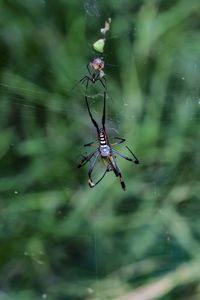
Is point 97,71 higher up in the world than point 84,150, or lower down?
higher up

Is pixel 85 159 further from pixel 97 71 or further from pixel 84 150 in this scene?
pixel 97 71

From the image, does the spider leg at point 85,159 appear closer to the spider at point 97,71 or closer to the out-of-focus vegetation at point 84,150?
the out-of-focus vegetation at point 84,150

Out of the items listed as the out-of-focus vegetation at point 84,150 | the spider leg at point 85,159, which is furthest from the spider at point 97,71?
the spider leg at point 85,159

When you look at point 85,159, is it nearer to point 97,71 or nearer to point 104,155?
point 104,155

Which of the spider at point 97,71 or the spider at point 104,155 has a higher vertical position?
the spider at point 97,71

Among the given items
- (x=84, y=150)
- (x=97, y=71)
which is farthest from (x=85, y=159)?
(x=97, y=71)

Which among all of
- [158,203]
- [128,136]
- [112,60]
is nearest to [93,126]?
[128,136]

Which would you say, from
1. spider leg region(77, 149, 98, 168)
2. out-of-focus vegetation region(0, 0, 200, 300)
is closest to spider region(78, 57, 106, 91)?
out-of-focus vegetation region(0, 0, 200, 300)

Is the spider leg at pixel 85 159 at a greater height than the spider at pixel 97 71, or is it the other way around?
the spider at pixel 97 71

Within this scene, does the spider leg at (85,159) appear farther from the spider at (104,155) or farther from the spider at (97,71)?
the spider at (97,71)
